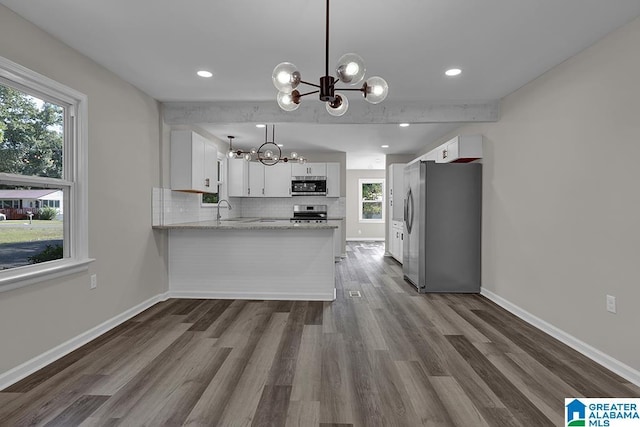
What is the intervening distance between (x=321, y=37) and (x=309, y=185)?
191 inches

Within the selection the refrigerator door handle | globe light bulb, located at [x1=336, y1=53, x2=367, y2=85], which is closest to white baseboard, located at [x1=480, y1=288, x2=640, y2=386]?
the refrigerator door handle

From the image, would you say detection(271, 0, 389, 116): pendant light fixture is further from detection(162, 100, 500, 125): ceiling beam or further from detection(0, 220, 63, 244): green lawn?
detection(0, 220, 63, 244): green lawn

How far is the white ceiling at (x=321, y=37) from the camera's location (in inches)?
84.8

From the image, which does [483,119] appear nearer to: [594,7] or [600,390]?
[594,7]

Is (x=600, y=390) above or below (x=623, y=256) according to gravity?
below

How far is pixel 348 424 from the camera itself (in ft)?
5.82

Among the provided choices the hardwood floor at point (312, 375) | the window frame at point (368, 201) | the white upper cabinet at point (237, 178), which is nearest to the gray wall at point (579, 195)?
the hardwood floor at point (312, 375)

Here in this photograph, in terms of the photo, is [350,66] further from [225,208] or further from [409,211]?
[225,208]

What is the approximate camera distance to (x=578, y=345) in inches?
108

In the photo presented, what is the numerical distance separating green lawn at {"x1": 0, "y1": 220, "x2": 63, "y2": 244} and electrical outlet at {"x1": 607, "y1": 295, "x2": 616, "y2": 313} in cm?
440

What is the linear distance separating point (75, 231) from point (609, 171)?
4336mm

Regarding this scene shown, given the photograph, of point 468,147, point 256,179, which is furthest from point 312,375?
point 256,179

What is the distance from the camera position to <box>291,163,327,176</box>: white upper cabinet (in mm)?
7348

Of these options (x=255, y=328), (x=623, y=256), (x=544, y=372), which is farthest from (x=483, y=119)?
(x=255, y=328)
